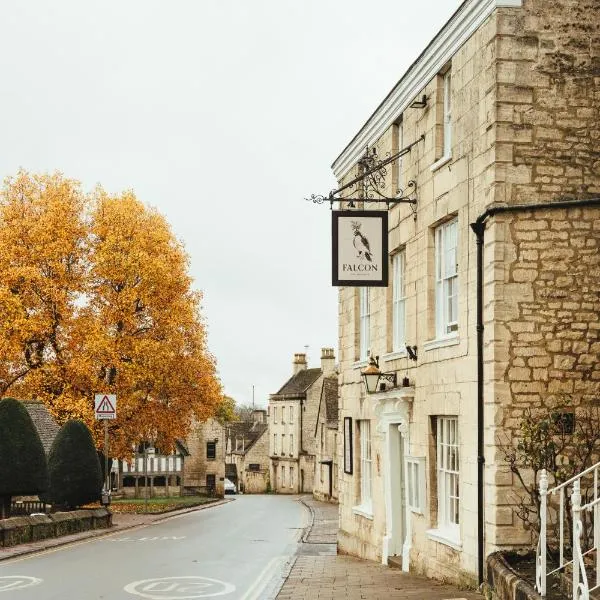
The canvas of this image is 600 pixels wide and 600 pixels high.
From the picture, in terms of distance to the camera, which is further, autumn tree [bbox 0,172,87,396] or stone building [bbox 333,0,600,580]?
autumn tree [bbox 0,172,87,396]

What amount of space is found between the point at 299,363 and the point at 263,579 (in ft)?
233

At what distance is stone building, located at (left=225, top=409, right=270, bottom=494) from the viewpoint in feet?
309

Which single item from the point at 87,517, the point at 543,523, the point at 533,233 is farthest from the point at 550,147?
the point at 87,517

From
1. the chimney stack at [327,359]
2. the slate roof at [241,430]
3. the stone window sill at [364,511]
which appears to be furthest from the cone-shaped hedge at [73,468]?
the slate roof at [241,430]

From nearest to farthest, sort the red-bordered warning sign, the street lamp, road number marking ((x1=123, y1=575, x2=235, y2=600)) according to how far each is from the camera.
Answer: road number marking ((x1=123, y1=575, x2=235, y2=600)) → the street lamp → the red-bordered warning sign

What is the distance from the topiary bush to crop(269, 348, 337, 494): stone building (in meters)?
52.8

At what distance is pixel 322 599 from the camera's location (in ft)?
45.3

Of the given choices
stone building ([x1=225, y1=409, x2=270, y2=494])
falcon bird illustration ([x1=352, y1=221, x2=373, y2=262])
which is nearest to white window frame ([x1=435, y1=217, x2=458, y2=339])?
falcon bird illustration ([x1=352, y1=221, x2=373, y2=262])

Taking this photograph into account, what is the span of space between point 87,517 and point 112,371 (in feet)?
37.3

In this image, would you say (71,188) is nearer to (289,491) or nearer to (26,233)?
(26,233)

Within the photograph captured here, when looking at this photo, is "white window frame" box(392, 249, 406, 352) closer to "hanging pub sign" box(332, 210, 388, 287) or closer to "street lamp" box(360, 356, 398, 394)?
"street lamp" box(360, 356, 398, 394)

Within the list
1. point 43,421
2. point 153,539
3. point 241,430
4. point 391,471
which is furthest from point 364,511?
point 241,430

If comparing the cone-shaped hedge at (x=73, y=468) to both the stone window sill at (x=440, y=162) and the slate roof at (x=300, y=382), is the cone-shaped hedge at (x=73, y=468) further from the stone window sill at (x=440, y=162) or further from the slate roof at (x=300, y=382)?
the slate roof at (x=300, y=382)

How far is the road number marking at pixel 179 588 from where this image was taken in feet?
49.3
